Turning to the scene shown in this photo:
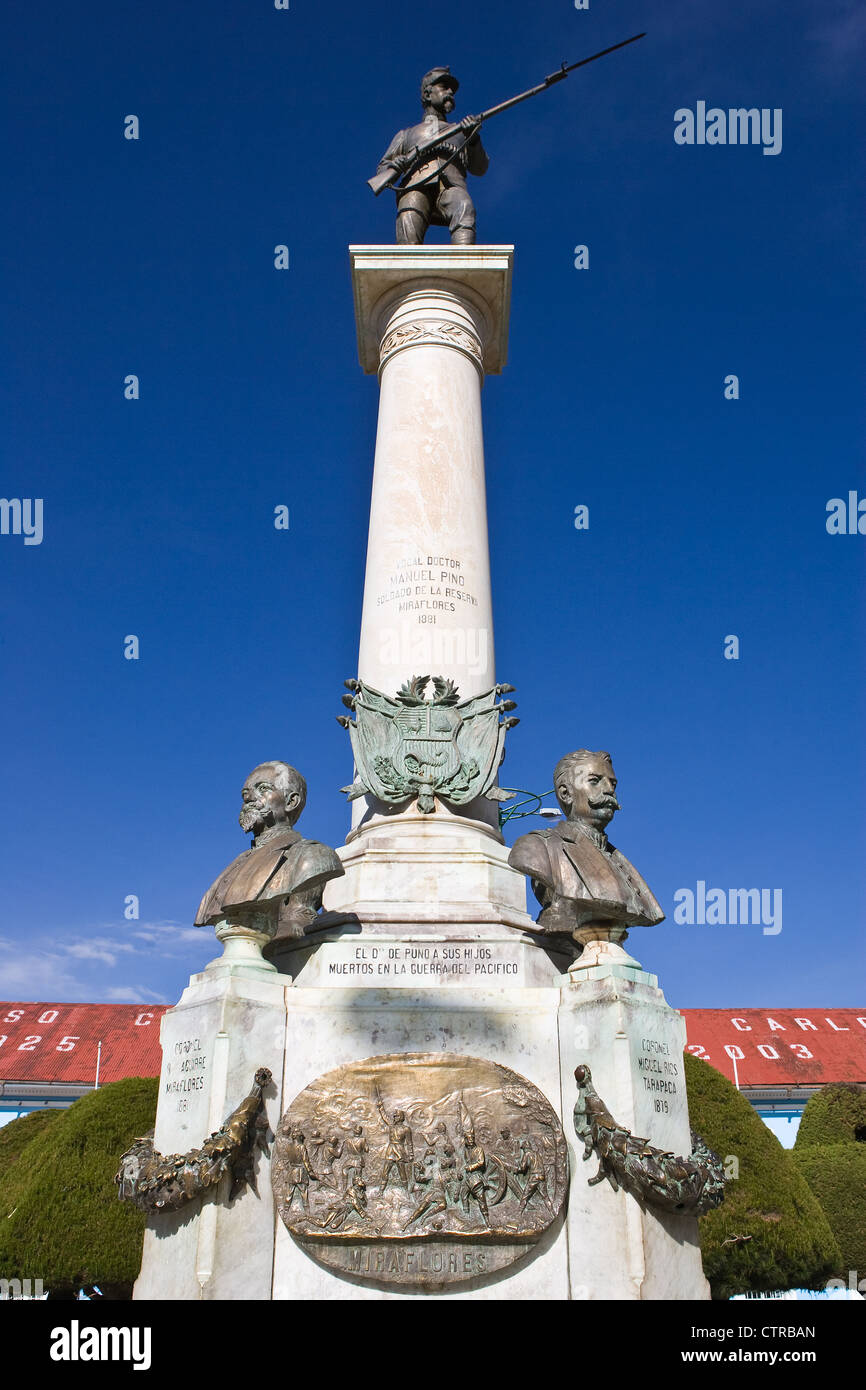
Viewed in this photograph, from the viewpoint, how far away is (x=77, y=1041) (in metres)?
44.7

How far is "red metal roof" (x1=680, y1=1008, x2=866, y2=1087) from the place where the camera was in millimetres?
43000

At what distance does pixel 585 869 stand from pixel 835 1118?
910 inches

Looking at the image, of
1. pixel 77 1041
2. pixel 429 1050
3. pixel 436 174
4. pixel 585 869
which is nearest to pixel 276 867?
pixel 429 1050

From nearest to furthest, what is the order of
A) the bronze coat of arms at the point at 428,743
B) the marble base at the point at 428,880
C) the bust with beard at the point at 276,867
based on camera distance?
1. the bust with beard at the point at 276,867
2. the marble base at the point at 428,880
3. the bronze coat of arms at the point at 428,743

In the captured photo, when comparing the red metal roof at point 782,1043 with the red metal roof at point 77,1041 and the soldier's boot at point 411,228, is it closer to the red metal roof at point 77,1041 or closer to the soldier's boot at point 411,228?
the red metal roof at point 77,1041

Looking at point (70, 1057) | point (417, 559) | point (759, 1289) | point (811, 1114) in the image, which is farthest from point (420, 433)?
point (70, 1057)

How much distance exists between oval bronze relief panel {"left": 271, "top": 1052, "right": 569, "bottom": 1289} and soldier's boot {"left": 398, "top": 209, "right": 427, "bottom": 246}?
976 cm

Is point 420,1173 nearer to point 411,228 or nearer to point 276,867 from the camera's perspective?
point 276,867

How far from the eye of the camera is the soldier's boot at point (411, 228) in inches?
520

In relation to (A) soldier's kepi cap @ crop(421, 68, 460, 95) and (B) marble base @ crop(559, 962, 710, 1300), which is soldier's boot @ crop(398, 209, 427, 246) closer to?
(A) soldier's kepi cap @ crop(421, 68, 460, 95)

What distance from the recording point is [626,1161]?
6.75m

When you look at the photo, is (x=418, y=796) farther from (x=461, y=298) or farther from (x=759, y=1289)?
(x=759, y=1289)

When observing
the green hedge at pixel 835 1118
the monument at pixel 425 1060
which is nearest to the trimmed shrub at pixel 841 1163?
the green hedge at pixel 835 1118

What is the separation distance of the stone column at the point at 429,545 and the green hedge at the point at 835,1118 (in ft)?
71.0
